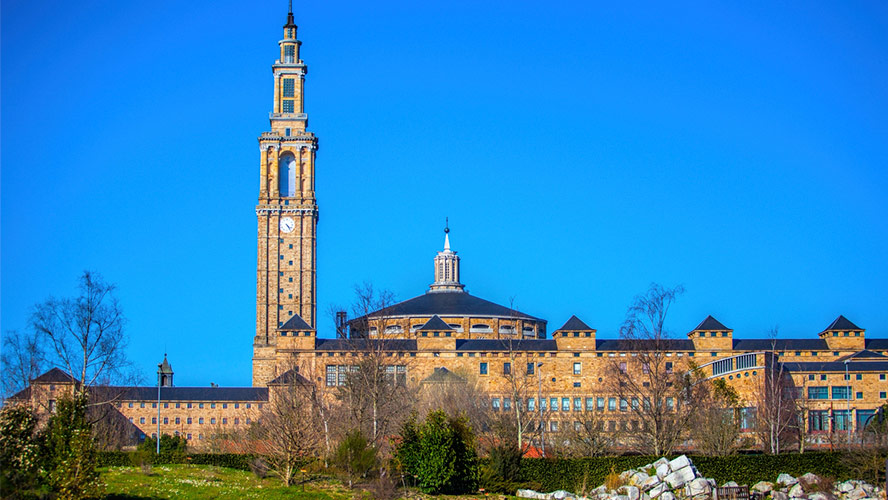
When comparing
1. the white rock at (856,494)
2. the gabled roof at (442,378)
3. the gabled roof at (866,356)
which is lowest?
the white rock at (856,494)

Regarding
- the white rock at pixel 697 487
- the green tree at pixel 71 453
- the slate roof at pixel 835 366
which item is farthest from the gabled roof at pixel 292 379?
the slate roof at pixel 835 366

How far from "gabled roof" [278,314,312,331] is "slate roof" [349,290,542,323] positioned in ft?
27.0

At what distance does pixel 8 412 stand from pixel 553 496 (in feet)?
63.8

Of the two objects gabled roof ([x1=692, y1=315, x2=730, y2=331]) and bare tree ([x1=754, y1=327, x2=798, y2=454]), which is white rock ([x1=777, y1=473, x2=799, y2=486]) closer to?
bare tree ([x1=754, y1=327, x2=798, y2=454])

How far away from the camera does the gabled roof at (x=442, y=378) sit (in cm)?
7038

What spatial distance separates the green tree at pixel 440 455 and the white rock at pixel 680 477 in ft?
23.9

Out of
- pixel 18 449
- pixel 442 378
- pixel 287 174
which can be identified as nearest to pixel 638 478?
pixel 18 449

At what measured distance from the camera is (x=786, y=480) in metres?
42.4

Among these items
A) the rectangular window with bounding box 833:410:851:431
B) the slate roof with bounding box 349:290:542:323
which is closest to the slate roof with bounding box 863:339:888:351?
the rectangular window with bounding box 833:410:851:431

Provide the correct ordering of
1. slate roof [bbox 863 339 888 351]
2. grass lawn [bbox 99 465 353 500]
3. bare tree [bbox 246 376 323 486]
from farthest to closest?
1. slate roof [bbox 863 339 888 351]
2. bare tree [bbox 246 376 323 486]
3. grass lawn [bbox 99 465 353 500]

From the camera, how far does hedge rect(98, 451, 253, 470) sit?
4297cm

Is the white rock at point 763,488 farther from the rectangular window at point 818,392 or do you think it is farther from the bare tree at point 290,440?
the rectangular window at point 818,392

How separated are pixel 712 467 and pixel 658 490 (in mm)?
3301

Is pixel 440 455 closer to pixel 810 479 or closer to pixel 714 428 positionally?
pixel 810 479
